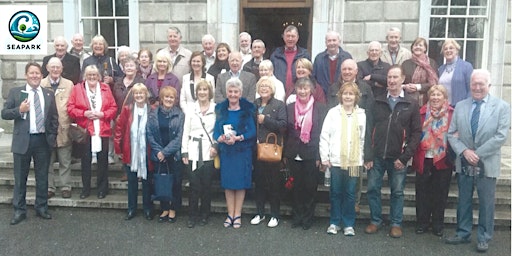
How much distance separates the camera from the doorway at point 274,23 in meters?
9.03

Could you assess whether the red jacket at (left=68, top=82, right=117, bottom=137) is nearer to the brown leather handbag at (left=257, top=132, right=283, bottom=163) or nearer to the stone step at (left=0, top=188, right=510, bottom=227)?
the stone step at (left=0, top=188, right=510, bottom=227)

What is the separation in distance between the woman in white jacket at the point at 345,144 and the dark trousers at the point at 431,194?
75cm

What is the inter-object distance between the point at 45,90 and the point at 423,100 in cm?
502

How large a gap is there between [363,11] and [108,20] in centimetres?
509

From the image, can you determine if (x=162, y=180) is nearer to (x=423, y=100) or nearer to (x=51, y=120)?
(x=51, y=120)

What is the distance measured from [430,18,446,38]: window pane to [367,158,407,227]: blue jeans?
14.7 ft

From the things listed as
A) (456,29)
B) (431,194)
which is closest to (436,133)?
(431,194)

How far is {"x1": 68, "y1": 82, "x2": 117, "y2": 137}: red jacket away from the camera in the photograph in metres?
5.77

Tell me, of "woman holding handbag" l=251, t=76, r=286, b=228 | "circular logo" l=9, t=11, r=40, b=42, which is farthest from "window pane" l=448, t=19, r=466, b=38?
"circular logo" l=9, t=11, r=40, b=42

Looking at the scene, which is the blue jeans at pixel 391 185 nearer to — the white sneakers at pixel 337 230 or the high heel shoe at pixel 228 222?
the white sneakers at pixel 337 230

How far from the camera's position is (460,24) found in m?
8.59

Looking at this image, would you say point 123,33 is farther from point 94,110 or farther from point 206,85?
point 206,85

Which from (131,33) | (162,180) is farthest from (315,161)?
(131,33)

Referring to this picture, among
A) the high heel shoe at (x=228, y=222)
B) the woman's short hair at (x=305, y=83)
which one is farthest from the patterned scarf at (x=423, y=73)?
the high heel shoe at (x=228, y=222)
